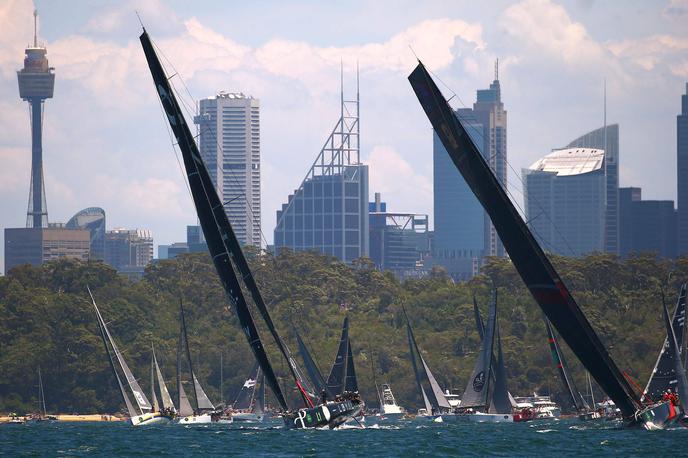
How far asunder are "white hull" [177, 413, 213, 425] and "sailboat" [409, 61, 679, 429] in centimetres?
4967

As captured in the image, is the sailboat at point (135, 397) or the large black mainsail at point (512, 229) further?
the sailboat at point (135, 397)

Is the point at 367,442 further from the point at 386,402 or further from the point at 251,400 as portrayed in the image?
the point at 386,402

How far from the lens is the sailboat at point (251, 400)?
11238 cm

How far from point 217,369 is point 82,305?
1380 cm

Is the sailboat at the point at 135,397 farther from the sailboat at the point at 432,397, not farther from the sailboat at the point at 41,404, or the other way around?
the sailboat at the point at 41,404

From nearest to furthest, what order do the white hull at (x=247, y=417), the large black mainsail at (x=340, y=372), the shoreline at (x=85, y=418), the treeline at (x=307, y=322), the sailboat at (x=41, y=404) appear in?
the large black mainsail at (x=340, y=372), the white hull at (x=247, y=417), the shoreline at (x=85, y=418), the sailboat at (x=41, y=404), the treeline at (x=307, y=322)

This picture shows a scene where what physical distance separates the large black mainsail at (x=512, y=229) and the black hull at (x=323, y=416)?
618 inches

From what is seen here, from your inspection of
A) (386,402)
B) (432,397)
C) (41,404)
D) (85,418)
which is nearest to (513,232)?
(432,397)

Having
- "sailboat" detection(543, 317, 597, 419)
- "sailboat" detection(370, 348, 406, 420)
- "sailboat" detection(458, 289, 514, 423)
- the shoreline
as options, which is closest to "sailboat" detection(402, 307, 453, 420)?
"sailboat" detection(370, 348, 406, 420)

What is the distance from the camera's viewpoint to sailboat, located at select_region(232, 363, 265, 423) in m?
112

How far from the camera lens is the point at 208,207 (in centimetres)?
6825

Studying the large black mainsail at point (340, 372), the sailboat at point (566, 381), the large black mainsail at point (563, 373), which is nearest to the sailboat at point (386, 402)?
the large black mainsail at point (340, 372)

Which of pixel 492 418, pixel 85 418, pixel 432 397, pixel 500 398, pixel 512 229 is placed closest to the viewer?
pixel 512 229

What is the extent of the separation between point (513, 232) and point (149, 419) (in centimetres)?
5083
